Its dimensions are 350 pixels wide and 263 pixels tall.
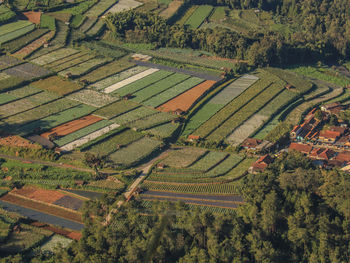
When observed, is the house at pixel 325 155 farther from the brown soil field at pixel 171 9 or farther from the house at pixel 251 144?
the brown soil field at pixel 171 9

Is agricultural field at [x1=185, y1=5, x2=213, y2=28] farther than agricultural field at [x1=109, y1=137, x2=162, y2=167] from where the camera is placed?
Yes

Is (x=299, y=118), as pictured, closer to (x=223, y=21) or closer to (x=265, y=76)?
(x=265, y=76)

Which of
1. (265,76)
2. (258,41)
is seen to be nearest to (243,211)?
(265,76)

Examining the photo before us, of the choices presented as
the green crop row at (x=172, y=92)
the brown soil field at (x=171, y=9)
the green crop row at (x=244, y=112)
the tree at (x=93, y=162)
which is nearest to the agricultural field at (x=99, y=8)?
the brown soil field at (x=171, y=9)

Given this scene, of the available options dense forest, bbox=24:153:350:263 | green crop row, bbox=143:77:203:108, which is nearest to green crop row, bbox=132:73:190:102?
green crop row, bbox=143:77:203:108

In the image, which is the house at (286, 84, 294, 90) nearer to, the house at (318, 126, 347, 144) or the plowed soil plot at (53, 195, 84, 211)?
the house at (318, 126, 347, 144)

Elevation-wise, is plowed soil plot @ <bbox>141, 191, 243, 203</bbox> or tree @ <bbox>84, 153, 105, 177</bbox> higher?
tree @ <bbox>84, 153, 105, 177</bbox>
